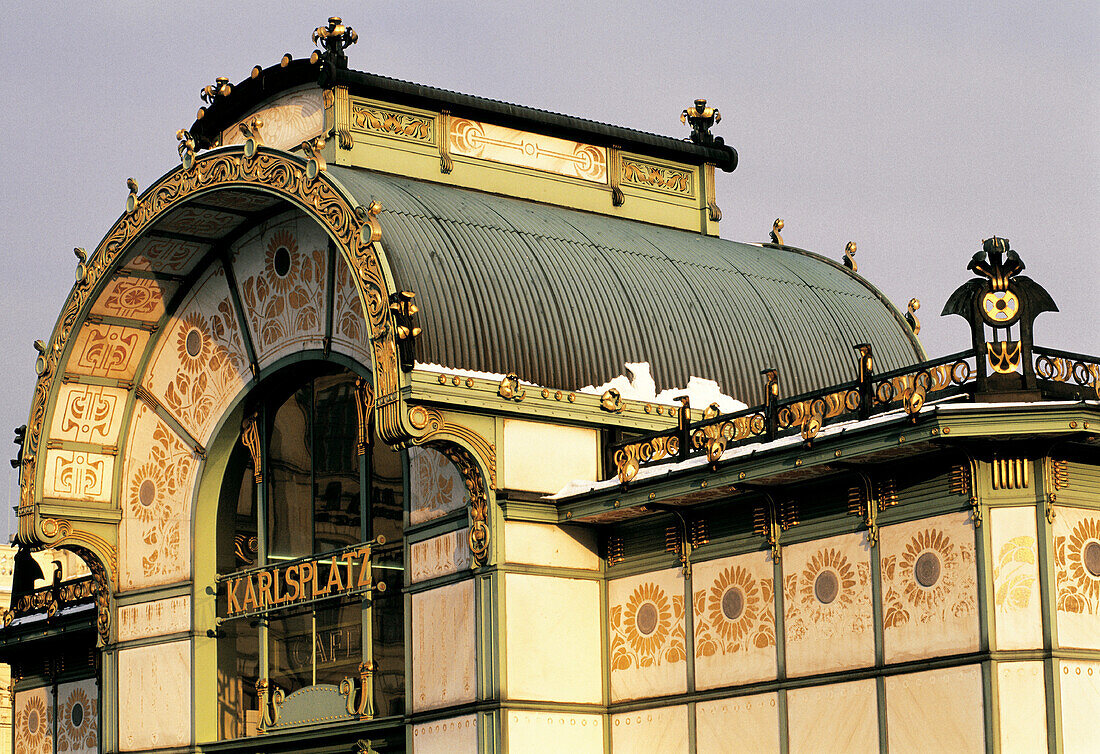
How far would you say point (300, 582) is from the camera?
29719 millimetres

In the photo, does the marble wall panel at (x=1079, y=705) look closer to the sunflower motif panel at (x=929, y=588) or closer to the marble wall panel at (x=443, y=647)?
the sunflower motif panel at (x=929, y=588)

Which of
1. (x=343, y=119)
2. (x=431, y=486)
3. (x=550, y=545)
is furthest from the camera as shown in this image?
(x=343, y=119)

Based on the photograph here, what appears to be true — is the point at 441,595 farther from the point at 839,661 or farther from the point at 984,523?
the point at 984,523

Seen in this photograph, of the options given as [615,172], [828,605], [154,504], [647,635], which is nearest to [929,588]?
[828,605]

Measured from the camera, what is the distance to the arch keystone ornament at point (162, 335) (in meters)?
25.7

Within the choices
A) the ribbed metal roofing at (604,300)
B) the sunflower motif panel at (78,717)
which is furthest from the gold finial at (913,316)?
the sunflower motif panel at (78,717)

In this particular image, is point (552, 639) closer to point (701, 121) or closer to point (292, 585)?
point (292, 585)

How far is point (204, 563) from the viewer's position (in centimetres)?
3192

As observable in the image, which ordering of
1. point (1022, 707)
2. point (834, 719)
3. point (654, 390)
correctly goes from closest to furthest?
point (1022, 707), point (834, 719), point (654, 390)

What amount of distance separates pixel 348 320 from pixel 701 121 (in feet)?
28.1

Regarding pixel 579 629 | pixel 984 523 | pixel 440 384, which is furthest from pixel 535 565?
pixel 984 523

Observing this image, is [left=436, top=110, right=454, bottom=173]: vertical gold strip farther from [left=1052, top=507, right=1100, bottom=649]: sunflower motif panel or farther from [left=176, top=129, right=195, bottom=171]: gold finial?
[left=1052, top=507, right=1100, bottom=649]: sunflower motif panel

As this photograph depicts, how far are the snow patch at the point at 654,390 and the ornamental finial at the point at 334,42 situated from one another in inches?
259

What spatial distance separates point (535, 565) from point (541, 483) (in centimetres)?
110
